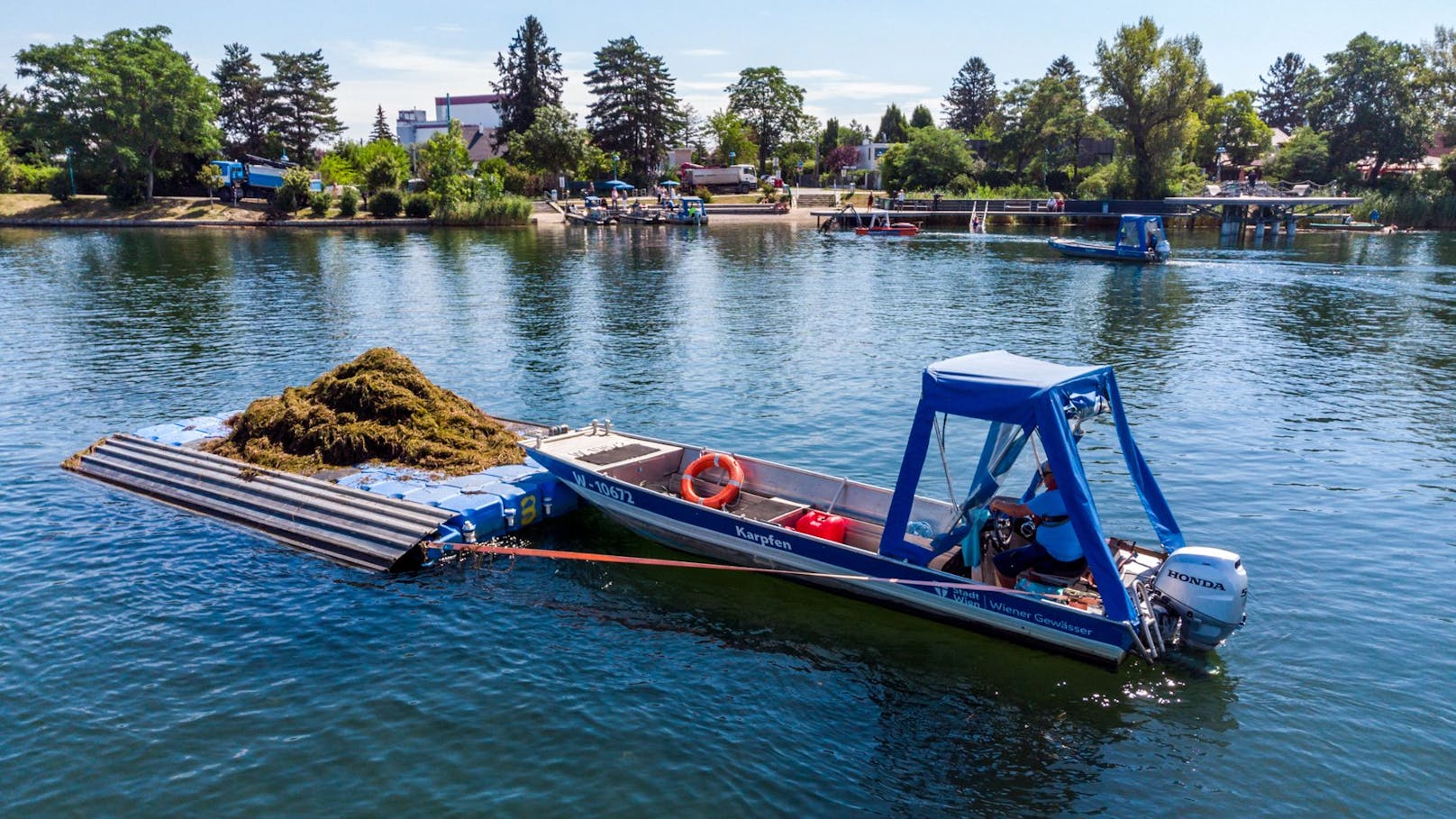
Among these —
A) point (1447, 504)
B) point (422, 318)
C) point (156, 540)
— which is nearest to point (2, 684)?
point (156, 540)

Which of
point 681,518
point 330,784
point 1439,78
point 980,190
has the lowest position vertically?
point 330,784

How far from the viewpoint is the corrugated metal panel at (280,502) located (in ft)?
53.1

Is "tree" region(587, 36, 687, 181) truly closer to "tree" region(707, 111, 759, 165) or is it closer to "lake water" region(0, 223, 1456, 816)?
"tree" region(707, 111, 759, 165)

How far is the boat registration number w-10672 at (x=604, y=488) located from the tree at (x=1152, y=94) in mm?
96736

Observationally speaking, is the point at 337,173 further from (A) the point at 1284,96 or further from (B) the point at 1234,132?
(A) the point at 1284,96

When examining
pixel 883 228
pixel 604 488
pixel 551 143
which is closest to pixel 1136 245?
pixel 883 228

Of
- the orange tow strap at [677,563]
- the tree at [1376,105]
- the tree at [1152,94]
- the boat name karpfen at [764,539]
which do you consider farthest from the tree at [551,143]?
the boat name karpfen at [764,539]

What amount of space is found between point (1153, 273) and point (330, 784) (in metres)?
59.9

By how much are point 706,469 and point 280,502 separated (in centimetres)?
825

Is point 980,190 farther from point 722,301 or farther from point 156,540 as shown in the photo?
point 156,540

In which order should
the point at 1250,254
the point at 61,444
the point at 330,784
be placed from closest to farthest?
the point at 330,784
the point at 61,444
the point at 1250,254

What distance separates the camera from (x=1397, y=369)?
3183cm

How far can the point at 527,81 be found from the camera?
11588 centimetres

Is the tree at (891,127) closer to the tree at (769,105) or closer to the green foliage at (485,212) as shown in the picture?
the tree at (769,105)
